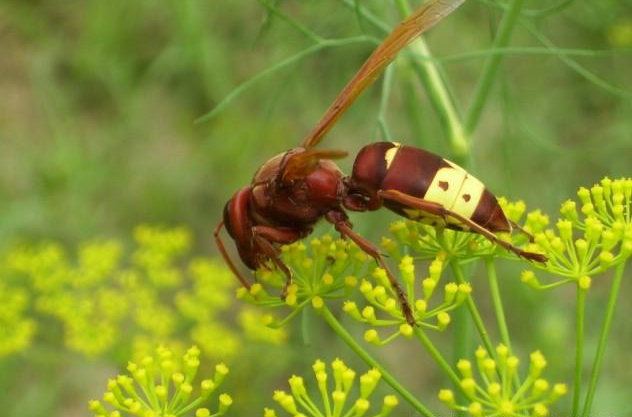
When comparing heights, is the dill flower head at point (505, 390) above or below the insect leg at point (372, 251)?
below

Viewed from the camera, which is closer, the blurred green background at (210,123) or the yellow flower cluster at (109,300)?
the yellow flower cluster at (109,300)

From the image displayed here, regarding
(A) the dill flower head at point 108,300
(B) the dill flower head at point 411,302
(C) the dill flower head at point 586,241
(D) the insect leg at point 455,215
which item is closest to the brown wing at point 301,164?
(D) the insect leg at point 455,215

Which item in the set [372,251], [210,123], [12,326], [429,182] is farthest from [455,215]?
[210,123]

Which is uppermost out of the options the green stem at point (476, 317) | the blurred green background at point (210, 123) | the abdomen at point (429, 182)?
the blurred green background at point (210, 123)

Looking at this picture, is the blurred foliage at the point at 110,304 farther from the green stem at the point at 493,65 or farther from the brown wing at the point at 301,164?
the brown wing at the point at 301,164

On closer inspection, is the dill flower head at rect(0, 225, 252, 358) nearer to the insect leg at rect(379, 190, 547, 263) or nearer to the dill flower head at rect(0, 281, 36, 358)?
the dill flower head at rect(0, 281, 36, 358)

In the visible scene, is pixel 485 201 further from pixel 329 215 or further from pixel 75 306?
pixel 75 306

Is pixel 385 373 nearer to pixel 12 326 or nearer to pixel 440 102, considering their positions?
pixel 440 102
